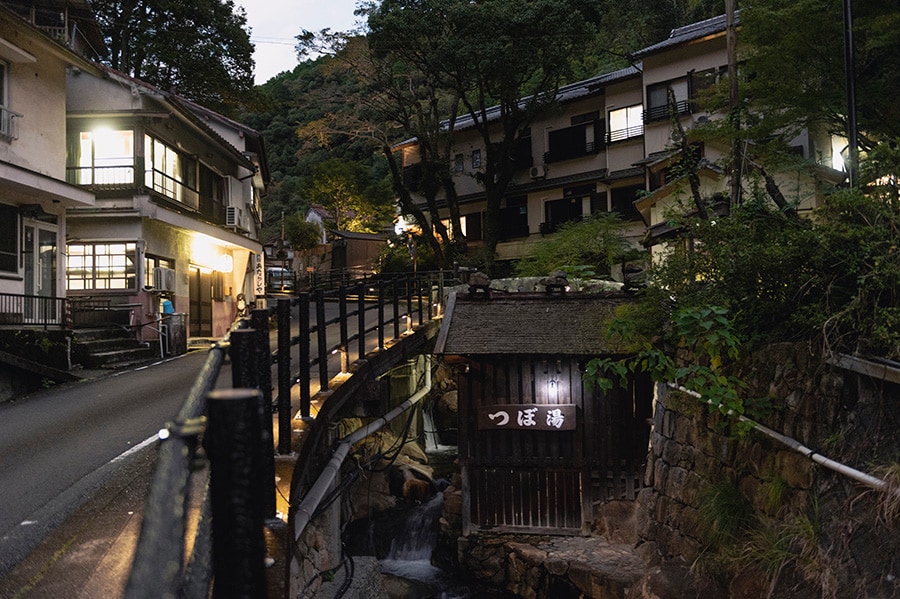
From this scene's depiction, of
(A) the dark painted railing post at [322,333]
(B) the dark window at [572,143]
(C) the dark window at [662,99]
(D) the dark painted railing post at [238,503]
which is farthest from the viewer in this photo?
(B) the dark window at [572,143]

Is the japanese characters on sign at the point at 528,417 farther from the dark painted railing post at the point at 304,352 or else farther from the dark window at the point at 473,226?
the dark window at the point at 473,226

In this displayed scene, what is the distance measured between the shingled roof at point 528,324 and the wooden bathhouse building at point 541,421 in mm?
24

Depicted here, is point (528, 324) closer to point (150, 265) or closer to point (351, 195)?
point (150, 265)

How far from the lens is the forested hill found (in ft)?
111

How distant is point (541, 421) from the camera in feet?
43.5

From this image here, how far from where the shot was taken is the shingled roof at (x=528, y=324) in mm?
13078

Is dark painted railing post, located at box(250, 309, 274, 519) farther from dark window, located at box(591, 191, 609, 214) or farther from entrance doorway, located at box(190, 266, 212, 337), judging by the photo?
dark window, located at box(591, 191, 609, 214)

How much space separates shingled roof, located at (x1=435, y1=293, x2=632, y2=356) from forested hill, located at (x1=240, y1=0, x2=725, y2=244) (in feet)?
53.4

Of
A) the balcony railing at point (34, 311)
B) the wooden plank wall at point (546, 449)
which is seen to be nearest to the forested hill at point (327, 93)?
the wooden plank wall at point (546, 449)

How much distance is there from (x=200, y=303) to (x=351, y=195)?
1184 inches

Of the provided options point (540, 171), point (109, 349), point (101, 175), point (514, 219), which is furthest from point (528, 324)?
point (514, 219)

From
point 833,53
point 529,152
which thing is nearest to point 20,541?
point 833,53

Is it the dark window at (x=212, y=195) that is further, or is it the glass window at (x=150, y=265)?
the dark window at (x=212, y=195)

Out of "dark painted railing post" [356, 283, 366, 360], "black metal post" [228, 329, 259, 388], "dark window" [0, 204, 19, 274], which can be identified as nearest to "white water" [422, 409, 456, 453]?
"dark painted railing post" [356, 283, 366, 360]
